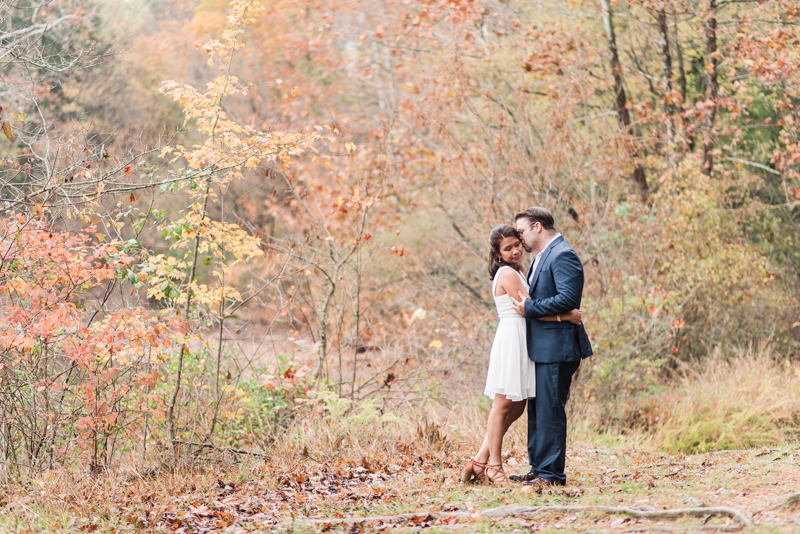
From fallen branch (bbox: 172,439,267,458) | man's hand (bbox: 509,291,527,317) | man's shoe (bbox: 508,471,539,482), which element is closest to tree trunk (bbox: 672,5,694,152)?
man's hand (bbox: 509,291,527,317)

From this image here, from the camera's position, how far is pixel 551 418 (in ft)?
16.9

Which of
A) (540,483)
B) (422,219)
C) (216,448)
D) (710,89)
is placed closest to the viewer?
(540,483)

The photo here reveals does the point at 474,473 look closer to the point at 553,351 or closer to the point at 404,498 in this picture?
the point at 404,498

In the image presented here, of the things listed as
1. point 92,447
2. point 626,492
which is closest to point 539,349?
point 626,492

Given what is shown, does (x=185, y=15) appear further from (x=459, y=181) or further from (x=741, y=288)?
(x=741, y=288)

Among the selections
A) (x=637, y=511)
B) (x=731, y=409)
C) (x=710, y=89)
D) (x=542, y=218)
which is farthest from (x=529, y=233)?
(x=710, y=89)

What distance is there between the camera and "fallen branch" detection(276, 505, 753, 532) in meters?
3.84

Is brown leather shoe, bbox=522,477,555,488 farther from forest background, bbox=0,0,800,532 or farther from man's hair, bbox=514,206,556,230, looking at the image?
forest background, bbox=0,0,800,532

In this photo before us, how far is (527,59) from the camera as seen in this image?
40.5 ft

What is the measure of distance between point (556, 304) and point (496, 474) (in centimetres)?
132

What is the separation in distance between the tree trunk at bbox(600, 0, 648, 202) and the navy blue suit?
288 inches

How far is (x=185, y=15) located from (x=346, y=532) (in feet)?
98.4

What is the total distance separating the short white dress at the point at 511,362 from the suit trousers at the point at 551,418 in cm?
9

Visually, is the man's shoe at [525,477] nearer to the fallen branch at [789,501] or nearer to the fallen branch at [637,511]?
the fallen branch at [637,511]
